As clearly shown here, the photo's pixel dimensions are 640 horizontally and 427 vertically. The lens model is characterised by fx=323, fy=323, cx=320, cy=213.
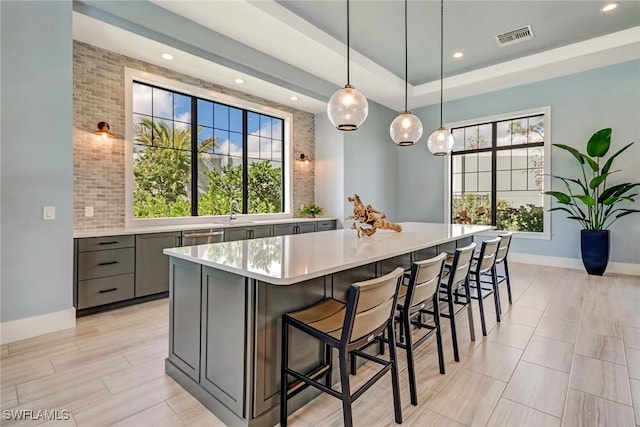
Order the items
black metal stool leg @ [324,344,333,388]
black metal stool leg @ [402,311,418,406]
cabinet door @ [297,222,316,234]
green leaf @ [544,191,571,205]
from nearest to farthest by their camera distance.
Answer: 1. black metal stool leg @ [402,311,418,406]
2. black metal stool leg @ [324,344,333,388]
3. green leaf @ [544,191,571,205]
4. cabinet door @ [297,222,316,234]

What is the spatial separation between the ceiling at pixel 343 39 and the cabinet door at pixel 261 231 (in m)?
2.20

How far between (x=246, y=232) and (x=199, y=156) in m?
1.41

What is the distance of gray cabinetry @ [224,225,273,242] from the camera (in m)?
4.51

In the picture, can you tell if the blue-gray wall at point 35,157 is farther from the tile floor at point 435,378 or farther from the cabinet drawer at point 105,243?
the tile floor at point 435,378

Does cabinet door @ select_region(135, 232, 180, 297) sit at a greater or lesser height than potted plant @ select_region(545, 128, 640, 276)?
lesser

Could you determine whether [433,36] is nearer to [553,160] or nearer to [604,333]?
[553,160]

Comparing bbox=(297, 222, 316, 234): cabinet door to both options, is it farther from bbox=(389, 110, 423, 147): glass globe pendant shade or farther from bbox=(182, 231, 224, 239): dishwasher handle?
bbox=(389, 110, 423, 147): glass globe pendant shade

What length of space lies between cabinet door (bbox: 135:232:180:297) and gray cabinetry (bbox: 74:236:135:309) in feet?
0.24

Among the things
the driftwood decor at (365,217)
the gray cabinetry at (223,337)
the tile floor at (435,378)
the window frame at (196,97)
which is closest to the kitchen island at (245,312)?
the gray cabinetry at (223,337)

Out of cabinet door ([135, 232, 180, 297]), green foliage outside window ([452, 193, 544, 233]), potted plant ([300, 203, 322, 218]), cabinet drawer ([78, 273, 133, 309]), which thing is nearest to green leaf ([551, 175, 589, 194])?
green foliage outside window ([452, 193, 544, 233])

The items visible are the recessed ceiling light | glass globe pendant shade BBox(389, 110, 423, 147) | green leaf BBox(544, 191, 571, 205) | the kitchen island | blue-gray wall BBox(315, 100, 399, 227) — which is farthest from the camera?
blue-gray wall BBox(315, 100, 399, 227)

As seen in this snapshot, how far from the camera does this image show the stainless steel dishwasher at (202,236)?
4023 millimetres

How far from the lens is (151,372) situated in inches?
89.2

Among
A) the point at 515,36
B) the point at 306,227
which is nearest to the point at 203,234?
the point at 306,227
